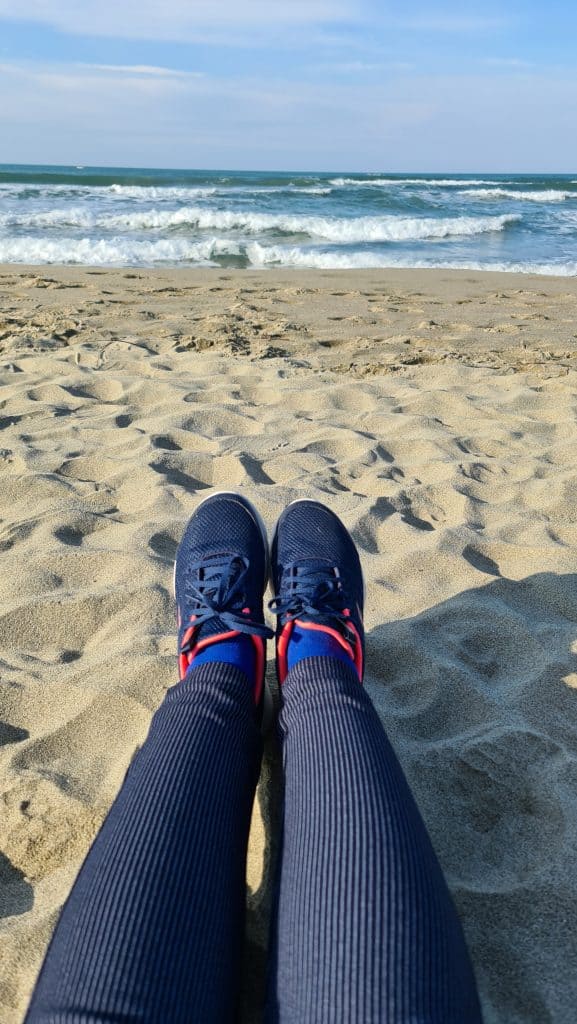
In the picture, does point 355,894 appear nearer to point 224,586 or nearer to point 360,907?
point 360,907

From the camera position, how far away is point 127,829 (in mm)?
942

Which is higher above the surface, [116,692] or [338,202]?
[338,202]

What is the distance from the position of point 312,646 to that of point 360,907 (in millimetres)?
613

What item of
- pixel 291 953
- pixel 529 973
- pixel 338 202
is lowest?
pixel 529 973

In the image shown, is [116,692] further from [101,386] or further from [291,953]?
[101,386]

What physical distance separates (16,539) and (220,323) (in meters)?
3.00

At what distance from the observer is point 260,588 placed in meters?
1.70

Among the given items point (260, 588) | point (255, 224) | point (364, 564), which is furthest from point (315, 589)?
point (255, 224)

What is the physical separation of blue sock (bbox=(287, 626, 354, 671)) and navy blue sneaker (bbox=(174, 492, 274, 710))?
53mm

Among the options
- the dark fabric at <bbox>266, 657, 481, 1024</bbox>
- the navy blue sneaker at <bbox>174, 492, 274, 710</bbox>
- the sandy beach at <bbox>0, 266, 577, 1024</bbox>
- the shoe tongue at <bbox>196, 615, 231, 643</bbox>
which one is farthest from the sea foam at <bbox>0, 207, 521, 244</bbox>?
the dark fabric at <bbox>266, 657, 481, 1024</bbox>

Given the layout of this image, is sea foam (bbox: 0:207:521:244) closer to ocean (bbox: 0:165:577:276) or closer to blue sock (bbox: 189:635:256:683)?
ocean (bbox: 0:165:577:276)

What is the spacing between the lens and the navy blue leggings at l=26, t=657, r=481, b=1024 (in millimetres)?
773

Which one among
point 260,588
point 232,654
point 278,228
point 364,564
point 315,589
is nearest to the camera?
point 232,654

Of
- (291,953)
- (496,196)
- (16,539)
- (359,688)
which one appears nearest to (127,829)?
(291,953)
